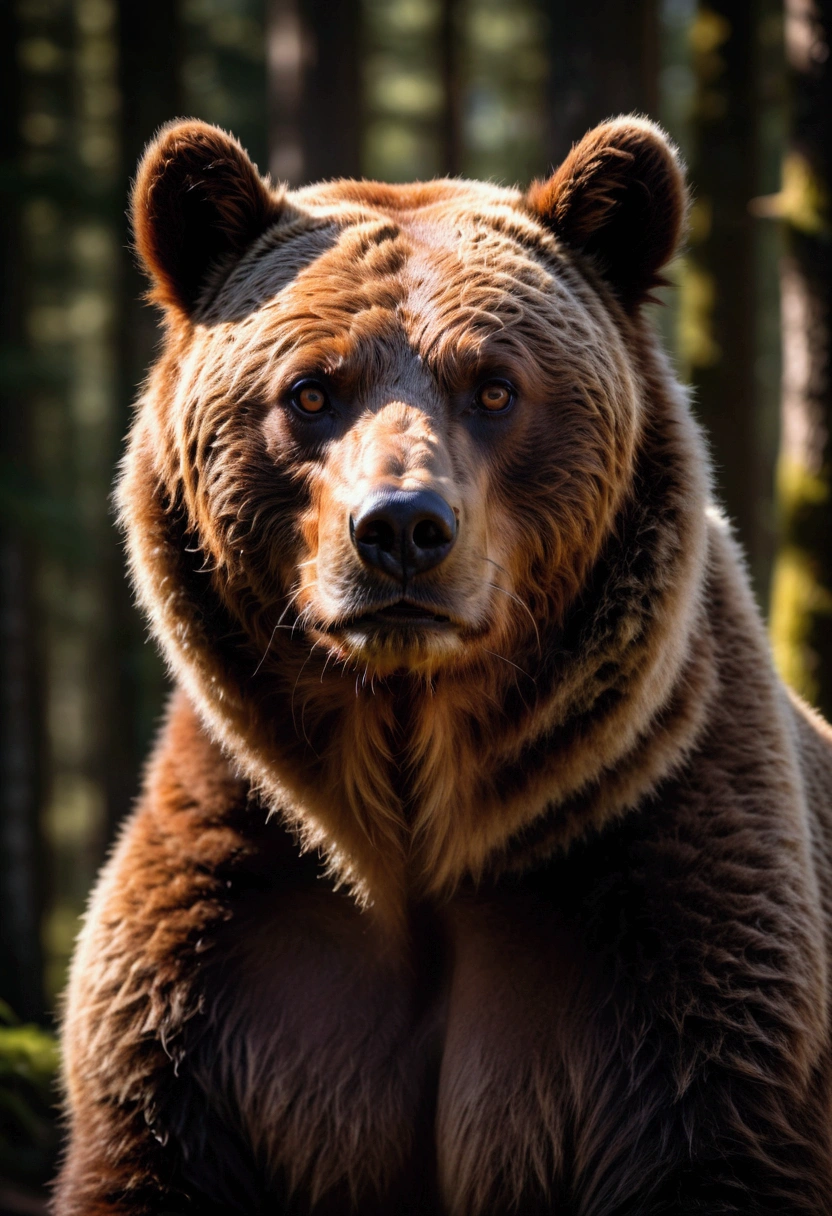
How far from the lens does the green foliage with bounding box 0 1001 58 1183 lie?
543cm

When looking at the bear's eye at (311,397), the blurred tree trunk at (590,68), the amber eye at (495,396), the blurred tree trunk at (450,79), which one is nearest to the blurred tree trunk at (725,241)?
the blurred tree trunk at (590,68)

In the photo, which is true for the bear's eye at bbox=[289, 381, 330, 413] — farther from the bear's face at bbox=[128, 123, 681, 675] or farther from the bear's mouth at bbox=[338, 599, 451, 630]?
the bear's mouth at bbox=[338, 599, 451, 630]

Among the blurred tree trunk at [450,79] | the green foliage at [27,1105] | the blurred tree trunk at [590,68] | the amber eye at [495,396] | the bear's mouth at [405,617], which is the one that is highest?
the blurred tree trunk at [450,79]

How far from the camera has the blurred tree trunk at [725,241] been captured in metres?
8.84

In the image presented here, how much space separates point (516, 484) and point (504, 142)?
72.0 feet

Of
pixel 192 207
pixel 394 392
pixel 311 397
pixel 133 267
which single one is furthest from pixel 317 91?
pixel 394 392

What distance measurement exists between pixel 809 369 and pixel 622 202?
3303mm

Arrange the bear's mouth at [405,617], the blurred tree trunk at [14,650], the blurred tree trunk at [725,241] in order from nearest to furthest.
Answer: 1. the bear's mouth at [405,617]
2. the blurred tree trunk at [725,241]
3. the blurred tree trunk at [14,650]

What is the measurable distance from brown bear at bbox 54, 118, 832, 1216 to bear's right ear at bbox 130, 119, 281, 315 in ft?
0.05

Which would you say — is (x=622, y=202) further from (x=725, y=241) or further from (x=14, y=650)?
(x=14, y=650)

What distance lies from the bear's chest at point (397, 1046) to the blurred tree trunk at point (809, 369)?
3.66m

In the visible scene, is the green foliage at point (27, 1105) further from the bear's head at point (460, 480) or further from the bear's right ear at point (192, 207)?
the bear's right ear at point (192, 207)

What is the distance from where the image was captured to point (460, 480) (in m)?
3.37

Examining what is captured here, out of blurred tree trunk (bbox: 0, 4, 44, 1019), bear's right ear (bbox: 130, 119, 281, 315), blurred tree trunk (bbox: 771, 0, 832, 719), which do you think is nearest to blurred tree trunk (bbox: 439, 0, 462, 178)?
blurred tree trunk (bbox: 0, 4, 44, 1019)
